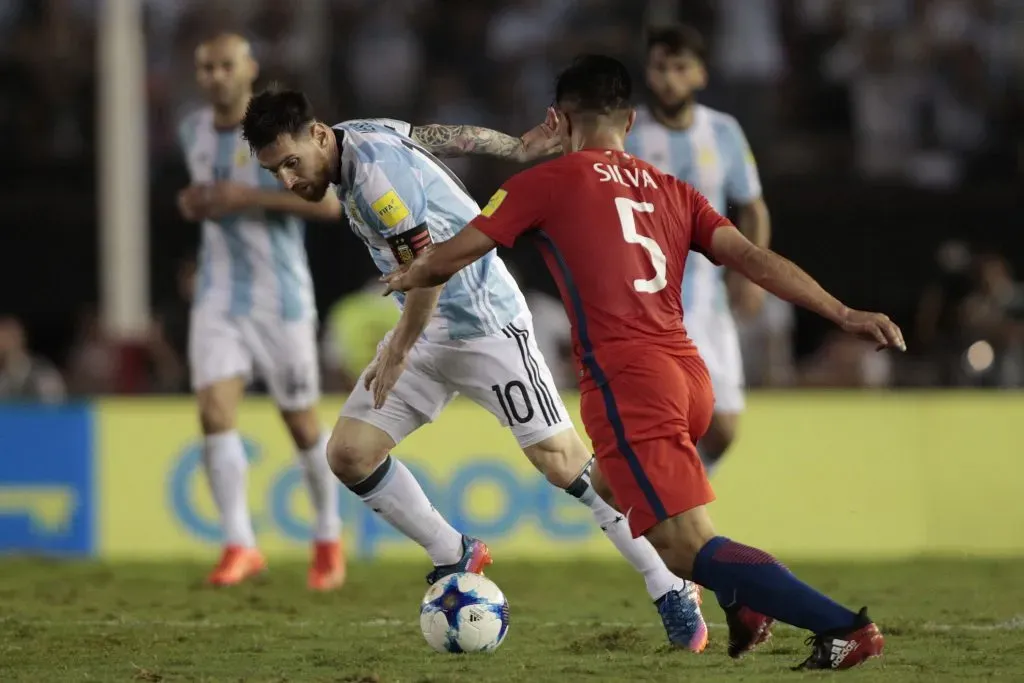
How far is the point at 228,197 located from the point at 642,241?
12.5ft

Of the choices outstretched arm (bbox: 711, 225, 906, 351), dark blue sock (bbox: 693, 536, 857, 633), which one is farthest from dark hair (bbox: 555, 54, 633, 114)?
dark blue sock (bbox: 693, 536, 857, 633)

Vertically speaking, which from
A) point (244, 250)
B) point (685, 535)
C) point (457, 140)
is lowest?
point (685, 535)

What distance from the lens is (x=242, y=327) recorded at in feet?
31.8

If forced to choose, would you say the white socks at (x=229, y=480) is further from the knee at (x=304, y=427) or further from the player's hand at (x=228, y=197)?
the player's hand at (x=228, y=197)

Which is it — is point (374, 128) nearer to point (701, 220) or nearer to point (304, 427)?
point (701, 220)

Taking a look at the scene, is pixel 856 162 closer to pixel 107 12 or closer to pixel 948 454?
pixel 948 454

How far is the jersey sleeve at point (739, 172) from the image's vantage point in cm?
958

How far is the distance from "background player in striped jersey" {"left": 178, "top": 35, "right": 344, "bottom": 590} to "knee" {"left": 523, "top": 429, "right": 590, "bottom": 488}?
2767 mm

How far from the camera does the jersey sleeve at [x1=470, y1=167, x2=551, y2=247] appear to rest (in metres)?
5.89

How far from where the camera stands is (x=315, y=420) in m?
9.73

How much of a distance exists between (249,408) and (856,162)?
21.0ft

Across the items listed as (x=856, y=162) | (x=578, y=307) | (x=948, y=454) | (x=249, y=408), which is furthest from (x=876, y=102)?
(x=578, y=307)

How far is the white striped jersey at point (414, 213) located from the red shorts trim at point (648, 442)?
1.12m

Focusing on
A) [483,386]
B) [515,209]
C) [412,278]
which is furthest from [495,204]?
[483,386]
